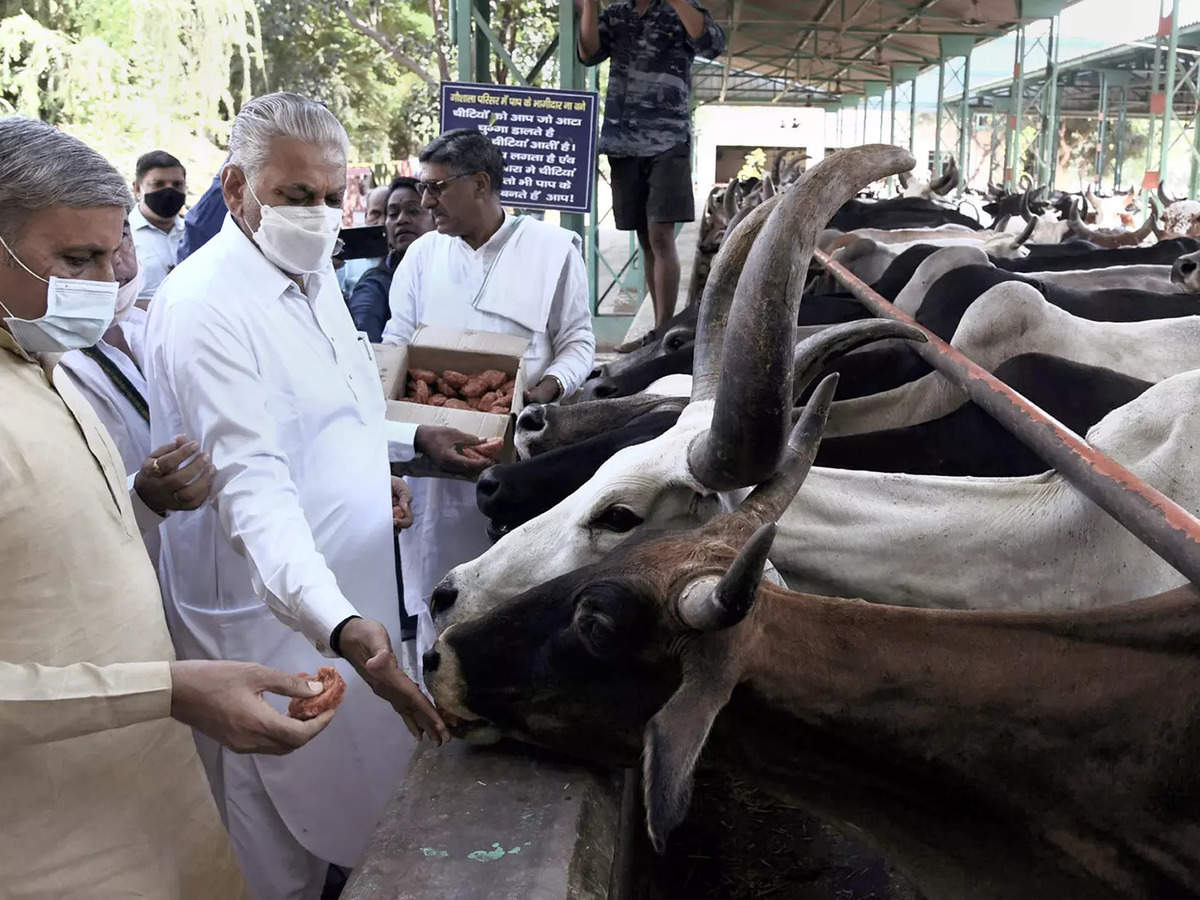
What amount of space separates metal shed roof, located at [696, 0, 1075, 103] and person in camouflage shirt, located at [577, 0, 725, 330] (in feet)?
40.3

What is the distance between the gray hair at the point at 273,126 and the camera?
275 cm

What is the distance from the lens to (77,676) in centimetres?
184

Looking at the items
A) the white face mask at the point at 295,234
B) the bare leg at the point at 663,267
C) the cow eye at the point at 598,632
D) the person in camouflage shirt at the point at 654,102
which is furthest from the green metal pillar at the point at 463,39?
the cow eye at the point at 598,632

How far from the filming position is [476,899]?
2.18 metres

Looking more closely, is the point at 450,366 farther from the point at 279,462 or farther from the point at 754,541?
the point at 754,541

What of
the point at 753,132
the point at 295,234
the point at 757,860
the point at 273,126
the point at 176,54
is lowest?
the point at 757,860

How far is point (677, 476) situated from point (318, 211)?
106cm

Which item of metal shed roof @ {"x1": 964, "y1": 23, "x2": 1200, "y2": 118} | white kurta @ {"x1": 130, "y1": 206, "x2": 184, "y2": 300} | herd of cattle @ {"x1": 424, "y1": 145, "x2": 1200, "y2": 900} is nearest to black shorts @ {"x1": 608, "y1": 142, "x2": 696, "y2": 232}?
white kurta @ {"x1": 130, "y1": 206, "x2": 184, "y2": 300}

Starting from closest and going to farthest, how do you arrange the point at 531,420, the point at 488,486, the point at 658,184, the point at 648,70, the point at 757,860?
the point at 488,486 < the point at 757,860 < the point at 531,420 < the point at 648,70 < the point at 658,184

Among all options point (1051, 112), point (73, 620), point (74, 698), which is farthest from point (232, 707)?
point (1051, 112)

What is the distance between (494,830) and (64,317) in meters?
1.27

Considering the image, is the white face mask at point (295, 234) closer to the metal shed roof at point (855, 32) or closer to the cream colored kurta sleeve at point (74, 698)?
the cream colored kurta sleeve at point (74, 698)

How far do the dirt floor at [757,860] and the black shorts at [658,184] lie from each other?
416 centimetres

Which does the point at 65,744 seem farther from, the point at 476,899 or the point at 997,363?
the point at 997,363
